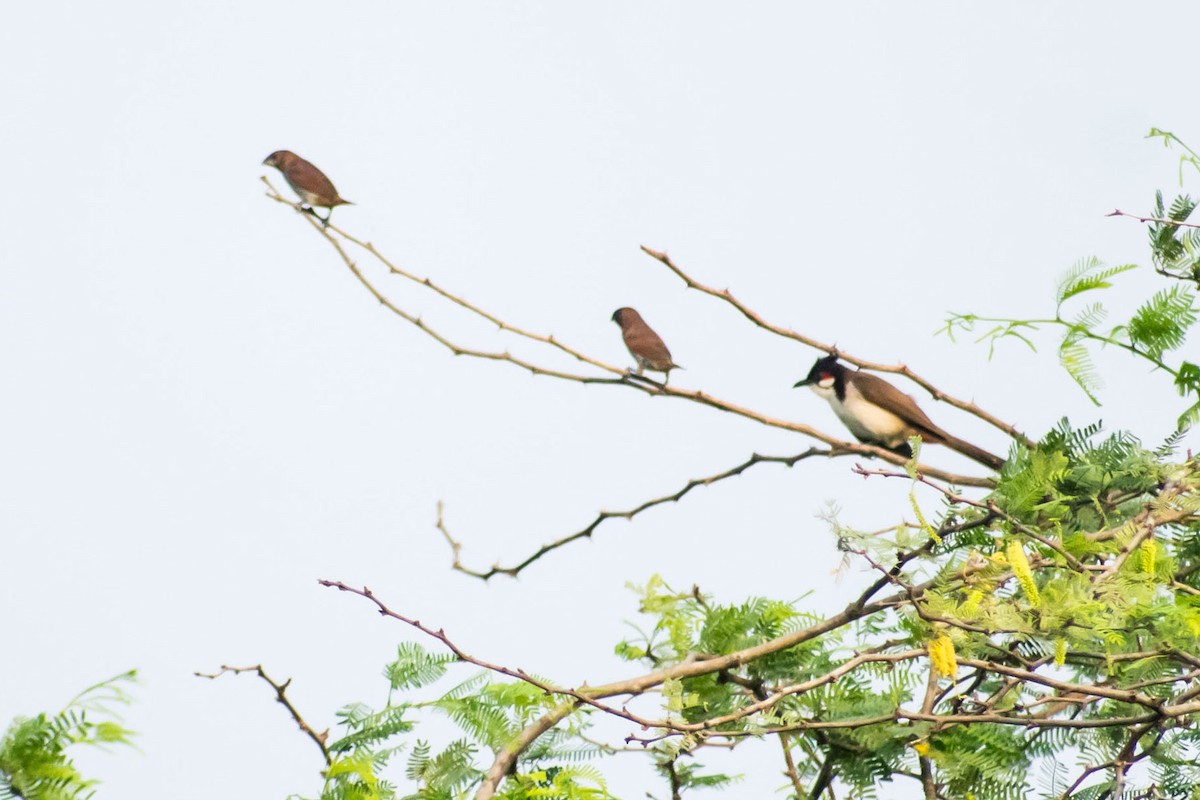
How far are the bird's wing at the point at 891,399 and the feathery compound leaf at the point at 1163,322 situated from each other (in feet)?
5.59

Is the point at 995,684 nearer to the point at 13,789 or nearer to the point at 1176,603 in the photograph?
the point at 1176,603

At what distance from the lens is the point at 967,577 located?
184cm

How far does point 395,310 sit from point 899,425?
2359 millimetres

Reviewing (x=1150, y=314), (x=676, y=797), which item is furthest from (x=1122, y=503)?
(x=676, y=797)

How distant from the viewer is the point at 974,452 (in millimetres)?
3676

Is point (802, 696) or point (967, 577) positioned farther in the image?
point (802, 696)

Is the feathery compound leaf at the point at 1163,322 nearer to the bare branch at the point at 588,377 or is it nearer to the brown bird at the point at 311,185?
the bare branch at the point at 588,377

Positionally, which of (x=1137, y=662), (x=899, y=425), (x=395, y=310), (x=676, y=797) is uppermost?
(x=899, y=425)

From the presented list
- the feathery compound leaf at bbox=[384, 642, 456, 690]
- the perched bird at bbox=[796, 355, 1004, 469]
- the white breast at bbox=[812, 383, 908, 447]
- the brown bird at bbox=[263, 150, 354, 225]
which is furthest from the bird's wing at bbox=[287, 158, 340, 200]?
the feathery compound leaf at bbox=[384, 642, 456, 690]

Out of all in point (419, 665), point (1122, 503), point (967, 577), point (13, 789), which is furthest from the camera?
point (1122, 503)

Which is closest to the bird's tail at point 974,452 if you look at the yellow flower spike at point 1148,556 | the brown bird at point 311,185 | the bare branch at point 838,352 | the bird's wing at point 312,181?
the bare branch at point 838,352

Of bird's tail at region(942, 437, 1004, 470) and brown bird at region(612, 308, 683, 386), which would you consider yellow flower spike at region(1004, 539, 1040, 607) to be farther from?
brown bird at region(612, 308, 683, 386)

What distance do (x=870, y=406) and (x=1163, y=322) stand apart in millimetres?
2056

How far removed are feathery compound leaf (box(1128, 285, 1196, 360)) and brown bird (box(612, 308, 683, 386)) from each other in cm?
204
